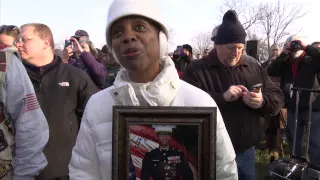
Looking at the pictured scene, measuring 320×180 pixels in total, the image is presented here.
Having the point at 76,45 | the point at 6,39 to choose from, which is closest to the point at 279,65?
the point at 76,45

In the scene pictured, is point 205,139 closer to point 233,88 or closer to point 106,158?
point 106,158

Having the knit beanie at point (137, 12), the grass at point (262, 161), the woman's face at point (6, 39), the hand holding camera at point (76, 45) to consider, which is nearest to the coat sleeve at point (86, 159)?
the knit beanie at point (137, 12)

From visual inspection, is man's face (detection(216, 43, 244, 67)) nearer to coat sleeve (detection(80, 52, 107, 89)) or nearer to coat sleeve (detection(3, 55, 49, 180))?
coat sleeve (detection(3, 55, 49, 180))

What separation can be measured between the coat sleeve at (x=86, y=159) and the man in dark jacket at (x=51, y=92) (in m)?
1.81

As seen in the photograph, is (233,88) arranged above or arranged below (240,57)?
below

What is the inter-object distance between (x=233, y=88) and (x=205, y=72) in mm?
340

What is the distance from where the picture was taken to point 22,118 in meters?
2.38

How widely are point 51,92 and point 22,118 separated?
1059 mm

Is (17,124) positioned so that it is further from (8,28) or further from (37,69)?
(8,28)

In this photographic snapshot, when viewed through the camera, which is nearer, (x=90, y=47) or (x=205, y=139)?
(x=205, y=139)

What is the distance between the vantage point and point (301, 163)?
137 inches

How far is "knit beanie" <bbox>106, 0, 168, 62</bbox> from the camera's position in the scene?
1.54 m

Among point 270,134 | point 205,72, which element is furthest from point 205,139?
point 270,134

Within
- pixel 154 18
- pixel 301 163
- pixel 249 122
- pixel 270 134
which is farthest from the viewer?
pixel 270 134
